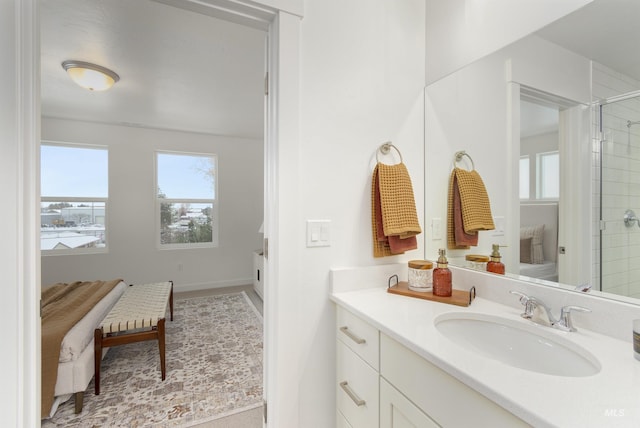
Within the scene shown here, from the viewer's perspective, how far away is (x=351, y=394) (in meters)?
1.13

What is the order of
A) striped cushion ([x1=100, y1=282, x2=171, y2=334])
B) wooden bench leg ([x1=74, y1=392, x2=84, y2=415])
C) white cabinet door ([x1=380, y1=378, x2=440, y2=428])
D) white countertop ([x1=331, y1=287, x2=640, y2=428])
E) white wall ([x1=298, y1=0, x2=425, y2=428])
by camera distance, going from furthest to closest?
striped cushion ([x1=100, y1=282, x2=171, y2=334])
wooden bench leg ([x1=74, y1=392, x2=84, y2=415])
white wall ([x1=298, y1=0, x2=425, y2=428])
white cabinet door ([x1=380, y1=378, x2=440, y2=428])
white countertop ([x1=331, y1=287, x2=640, y2=428])

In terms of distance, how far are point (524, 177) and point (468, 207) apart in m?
0.30

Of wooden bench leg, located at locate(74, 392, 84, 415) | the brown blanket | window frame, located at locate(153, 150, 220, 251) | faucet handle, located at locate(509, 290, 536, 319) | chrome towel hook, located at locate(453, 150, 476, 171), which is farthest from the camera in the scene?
window frame, located at locate(153, 150, 220, 251)

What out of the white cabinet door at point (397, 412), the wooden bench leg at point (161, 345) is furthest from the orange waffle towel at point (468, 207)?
the wooden bench leg at point (161, 345)

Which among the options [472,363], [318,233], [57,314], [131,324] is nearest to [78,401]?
[131,324]

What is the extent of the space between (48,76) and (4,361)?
2.85m

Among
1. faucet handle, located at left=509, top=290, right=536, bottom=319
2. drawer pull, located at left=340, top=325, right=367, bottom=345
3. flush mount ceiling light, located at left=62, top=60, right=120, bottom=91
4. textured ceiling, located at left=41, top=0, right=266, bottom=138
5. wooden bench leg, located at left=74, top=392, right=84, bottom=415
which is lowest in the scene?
wooden bench leg, located at left=74, top=392, right=84, bottom=415

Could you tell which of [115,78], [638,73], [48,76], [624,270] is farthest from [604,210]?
[48,76]

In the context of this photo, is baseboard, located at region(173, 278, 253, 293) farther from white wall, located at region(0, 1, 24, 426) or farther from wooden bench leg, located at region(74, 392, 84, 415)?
white wall, located at region(0, 1, 24, 426)

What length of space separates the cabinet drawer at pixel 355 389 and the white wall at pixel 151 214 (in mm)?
3827

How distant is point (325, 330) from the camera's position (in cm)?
131

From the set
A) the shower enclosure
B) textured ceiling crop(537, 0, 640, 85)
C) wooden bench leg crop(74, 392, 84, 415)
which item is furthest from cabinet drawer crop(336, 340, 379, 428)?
wooden bench leg crop(74, 392, 84, 415)

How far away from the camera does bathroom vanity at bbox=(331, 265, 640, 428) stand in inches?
23.0

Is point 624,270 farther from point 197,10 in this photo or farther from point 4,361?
point 4,361
